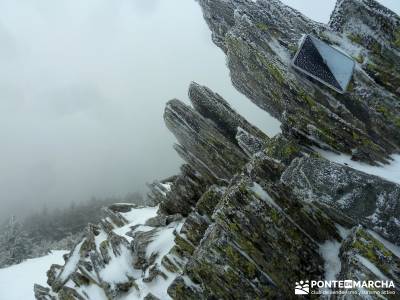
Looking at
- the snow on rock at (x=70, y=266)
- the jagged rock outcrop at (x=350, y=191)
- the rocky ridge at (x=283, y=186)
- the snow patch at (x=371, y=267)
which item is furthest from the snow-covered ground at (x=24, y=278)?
the snow patch at (x=371, y=267)

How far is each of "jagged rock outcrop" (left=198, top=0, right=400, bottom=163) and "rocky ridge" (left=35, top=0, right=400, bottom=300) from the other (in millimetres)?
70

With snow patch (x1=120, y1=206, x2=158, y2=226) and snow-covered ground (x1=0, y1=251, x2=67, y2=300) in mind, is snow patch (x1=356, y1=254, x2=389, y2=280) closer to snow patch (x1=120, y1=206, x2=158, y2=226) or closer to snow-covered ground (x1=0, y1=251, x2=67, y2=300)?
snow patch (x1=120, y1=206, x2=158, y2=226)

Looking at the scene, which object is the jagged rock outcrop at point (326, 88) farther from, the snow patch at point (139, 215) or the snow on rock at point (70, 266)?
the snow on rock at point (70, 266)

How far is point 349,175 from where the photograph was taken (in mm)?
18297

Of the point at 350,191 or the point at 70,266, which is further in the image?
the point at 70,266

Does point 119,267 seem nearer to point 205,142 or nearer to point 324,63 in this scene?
point 205,142

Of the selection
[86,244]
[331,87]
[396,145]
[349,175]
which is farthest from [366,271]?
[86,244]

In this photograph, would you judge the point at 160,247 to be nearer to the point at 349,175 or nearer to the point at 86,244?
the point at 86,244

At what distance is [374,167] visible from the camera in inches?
802

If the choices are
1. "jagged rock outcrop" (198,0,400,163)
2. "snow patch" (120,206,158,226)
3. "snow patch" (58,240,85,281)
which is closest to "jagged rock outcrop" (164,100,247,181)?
"jagged rock outcrop" (198,0,400,163)

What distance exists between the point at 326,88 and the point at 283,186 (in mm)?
7043

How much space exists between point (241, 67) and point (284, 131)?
24.0 feet

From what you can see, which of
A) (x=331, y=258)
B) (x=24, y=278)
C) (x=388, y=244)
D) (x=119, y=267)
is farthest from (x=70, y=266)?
(x=388, y=244)

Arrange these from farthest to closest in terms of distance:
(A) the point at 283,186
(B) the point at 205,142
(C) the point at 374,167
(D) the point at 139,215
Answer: (D) the point at 139,215, (B) the point at 205,142, (A) the point at 283,186, (C) the point at 374,167
